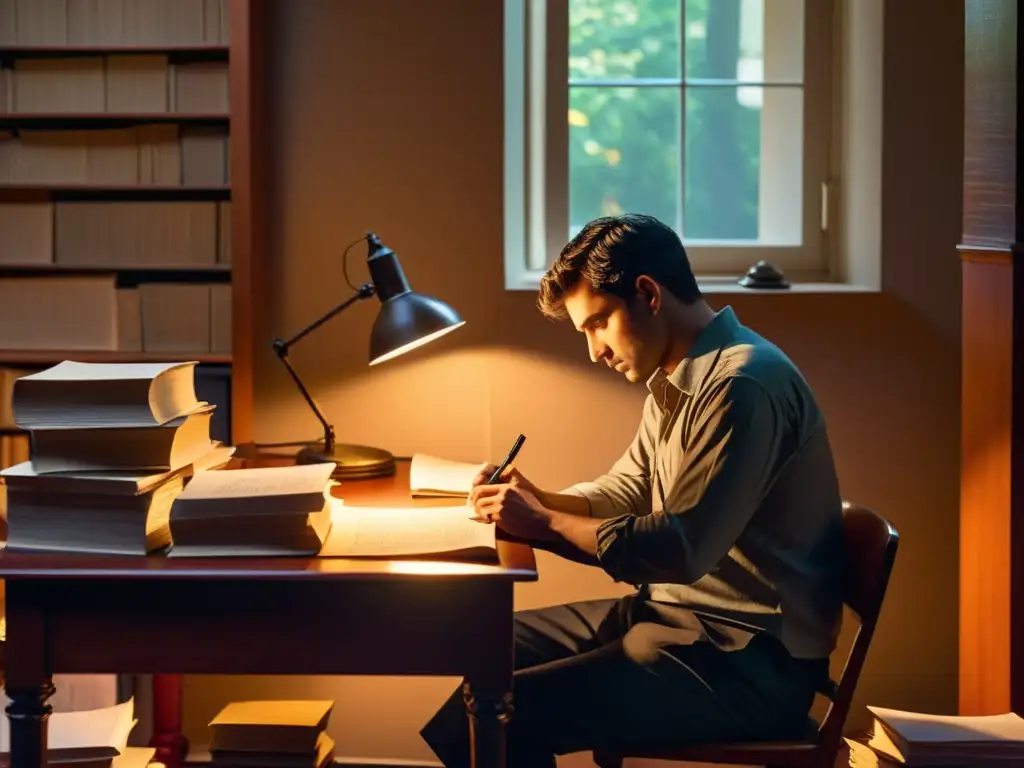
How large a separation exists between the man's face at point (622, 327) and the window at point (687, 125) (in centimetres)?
108

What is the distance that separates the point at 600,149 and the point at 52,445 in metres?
1.83

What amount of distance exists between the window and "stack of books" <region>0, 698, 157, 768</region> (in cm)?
146

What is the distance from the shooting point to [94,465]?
2021 mm

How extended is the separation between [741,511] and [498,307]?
4.10ft

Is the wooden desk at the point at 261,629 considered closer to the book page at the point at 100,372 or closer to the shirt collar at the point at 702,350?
the book page at the point at 100,372

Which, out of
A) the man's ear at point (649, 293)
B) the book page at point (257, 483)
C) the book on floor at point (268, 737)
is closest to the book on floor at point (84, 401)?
the book page at point (257, 483)

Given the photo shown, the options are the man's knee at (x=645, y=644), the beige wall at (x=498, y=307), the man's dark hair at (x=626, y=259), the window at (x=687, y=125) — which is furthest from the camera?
the window at (x=687, y=125)

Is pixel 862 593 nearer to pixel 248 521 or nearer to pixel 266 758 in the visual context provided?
pixel 248 521

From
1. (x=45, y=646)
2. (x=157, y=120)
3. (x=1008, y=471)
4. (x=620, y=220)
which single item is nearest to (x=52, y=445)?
(x=45, y=646)

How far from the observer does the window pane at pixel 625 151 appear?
11.2 feet

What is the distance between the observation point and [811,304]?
10.2 ft

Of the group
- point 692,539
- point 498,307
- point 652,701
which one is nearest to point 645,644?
point 652,701

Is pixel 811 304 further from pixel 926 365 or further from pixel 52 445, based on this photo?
pixel 52 445

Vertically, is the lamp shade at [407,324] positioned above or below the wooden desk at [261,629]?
above
